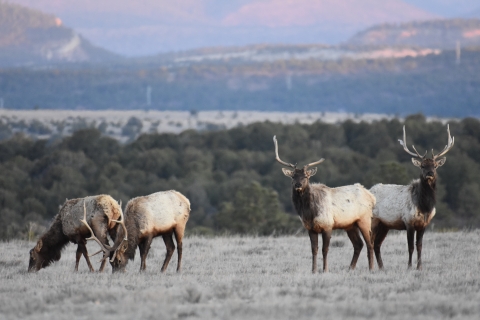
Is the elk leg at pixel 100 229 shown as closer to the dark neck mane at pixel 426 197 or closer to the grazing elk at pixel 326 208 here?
the grazing elk at pixel 326 208

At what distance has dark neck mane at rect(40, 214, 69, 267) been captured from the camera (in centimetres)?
1507

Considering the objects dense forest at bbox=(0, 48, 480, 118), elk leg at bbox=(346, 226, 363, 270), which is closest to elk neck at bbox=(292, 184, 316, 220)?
elk leg at bbox=(346, 226, 363, 270)

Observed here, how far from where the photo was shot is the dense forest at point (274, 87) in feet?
474

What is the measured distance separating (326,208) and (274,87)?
154 metres

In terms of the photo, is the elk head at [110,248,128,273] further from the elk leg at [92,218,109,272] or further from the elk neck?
the elk neck

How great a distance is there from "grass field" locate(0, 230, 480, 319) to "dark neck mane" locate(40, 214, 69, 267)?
412mm

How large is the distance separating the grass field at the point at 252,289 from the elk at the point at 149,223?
0.30 m

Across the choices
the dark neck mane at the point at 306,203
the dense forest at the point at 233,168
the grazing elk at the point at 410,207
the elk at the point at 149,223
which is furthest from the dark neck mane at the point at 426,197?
the dense forest at the point at 233,168

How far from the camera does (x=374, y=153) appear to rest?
54.0m

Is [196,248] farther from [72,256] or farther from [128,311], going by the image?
[128,311]

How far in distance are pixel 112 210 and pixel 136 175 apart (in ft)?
110

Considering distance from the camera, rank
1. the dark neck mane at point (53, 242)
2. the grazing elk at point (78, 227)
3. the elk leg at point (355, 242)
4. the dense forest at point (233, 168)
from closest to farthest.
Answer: the elk leg at point (355, 242), the grazing elk at point (78, 227), the dark neck mane at point (53, 242), the dense forest at point (233, 168)

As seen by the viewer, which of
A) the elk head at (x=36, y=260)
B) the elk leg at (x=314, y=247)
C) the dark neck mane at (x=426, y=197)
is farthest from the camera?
the elk head at (x=36, y=260)

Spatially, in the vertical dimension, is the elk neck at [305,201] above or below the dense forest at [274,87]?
below
